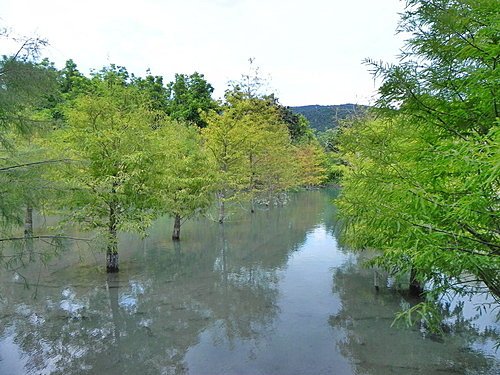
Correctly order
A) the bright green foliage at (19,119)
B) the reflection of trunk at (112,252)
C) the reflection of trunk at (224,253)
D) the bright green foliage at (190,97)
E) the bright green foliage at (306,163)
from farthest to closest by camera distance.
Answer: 1. the bright green foliage at (190,97)
2. the bright green foliage at (306,163)
3. the reflection of trunk at (224,253)
4. the reflection of trunk at (112,252)
5. the bright green foliage at (19,119)

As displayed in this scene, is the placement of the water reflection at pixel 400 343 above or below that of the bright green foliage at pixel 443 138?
below

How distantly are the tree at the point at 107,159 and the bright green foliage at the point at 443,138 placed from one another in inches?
303

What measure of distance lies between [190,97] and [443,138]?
Answer: 117ft

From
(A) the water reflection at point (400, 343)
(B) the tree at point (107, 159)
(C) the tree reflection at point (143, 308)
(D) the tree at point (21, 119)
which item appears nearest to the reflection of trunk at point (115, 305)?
(C) the tree reflection at point (143, 308)

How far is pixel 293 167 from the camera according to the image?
3033 cm

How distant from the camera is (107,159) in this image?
34.6 ft

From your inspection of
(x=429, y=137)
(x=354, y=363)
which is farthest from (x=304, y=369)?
(x=429, y=137)

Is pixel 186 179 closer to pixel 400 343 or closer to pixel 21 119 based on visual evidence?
pixel 21 119

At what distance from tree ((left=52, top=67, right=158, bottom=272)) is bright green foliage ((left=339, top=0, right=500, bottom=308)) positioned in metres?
7.69

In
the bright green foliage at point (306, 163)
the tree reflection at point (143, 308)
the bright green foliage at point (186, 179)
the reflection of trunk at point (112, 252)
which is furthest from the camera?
the bright green foliage at point (306, 163)

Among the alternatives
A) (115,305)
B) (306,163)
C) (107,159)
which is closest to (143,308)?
(115,305)

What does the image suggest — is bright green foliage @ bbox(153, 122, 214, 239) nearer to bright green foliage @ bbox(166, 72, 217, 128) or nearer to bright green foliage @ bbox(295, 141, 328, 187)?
bright green foliage @ bbox(295, 141, 328, 187)

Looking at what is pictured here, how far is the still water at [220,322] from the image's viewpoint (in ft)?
21.3

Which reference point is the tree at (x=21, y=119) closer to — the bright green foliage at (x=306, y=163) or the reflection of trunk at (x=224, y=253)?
the reflection of trunk at (x=224, y=253)
